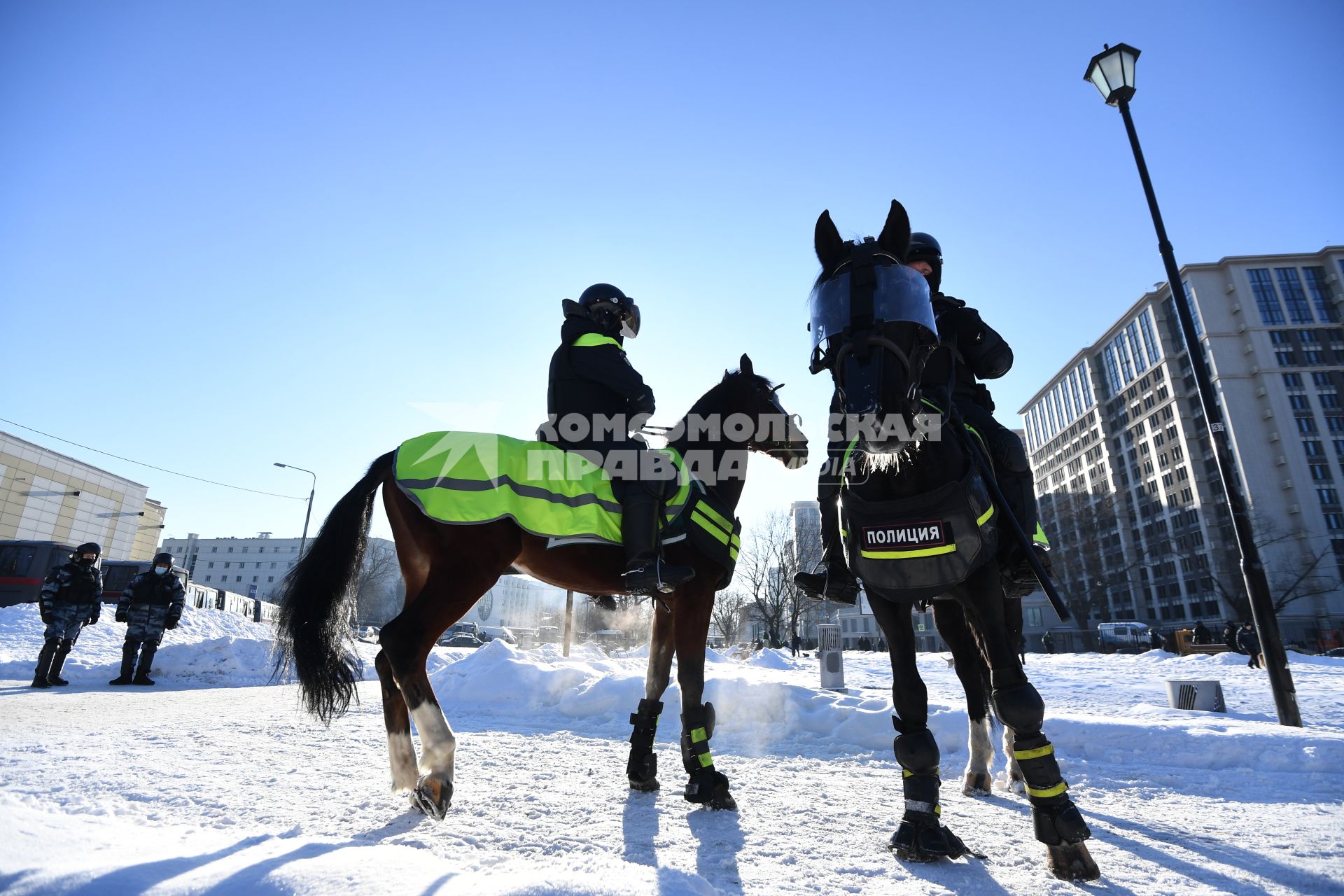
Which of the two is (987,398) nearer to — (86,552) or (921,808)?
(921,808)

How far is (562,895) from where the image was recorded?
1.65 m

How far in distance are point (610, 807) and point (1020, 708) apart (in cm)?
209

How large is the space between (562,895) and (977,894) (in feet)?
5.03

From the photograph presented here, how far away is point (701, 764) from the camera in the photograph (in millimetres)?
3762

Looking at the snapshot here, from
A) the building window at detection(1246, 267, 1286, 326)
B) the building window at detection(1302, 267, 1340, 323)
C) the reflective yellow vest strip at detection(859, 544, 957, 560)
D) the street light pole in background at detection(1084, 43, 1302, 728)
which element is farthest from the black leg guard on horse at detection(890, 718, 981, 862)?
the building window at detection(1302, 267, 1340, 323)

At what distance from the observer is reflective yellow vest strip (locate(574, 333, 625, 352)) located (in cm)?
454

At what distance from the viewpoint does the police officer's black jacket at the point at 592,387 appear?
439cm

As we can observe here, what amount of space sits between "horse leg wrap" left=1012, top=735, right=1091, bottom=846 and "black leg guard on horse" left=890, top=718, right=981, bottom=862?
34 centimetres

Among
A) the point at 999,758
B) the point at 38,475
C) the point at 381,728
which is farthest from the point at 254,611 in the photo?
the point at 38,475

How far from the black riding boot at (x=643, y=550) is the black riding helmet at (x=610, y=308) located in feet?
4.57

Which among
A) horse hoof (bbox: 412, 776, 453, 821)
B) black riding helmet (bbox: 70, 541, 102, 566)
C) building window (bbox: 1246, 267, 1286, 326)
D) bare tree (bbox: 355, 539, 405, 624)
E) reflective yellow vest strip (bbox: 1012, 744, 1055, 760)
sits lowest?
horse hoof (bbox: 412, 776, 453, 821)

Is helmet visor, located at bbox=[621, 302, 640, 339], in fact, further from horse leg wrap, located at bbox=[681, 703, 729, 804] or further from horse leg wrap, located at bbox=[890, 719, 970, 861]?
horse leg wrap, located at bbox=[890, 719, 970, 861]

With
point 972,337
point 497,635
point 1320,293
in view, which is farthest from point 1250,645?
point 1320,293

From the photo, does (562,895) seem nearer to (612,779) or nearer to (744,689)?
(612,779)
